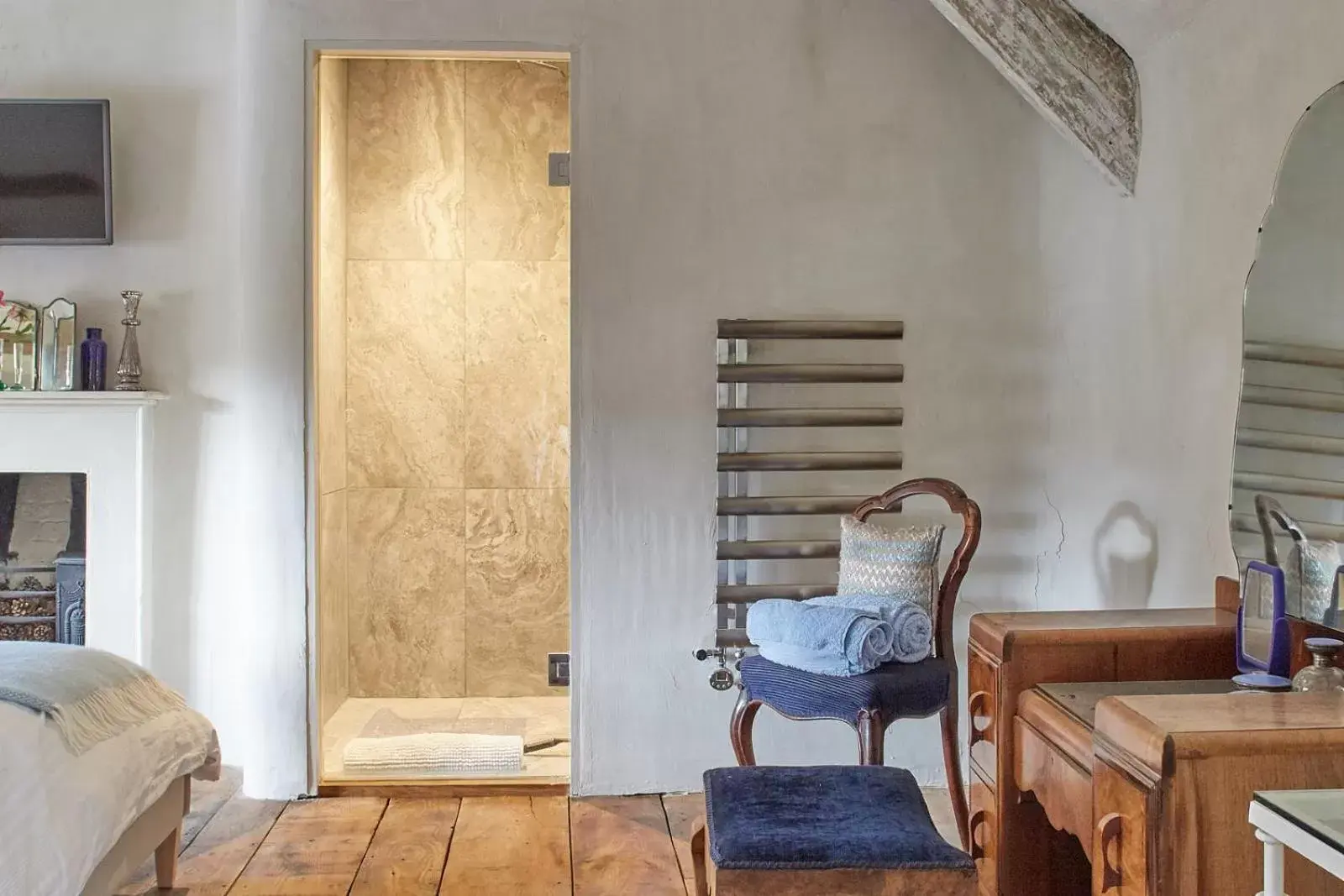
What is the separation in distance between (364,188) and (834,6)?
1.92 meters

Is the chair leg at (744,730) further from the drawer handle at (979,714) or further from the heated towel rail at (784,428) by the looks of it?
the drawer handle at (979,714)

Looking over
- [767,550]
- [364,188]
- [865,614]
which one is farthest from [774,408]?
[364,188]

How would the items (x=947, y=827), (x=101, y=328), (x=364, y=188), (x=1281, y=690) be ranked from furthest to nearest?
(x=364, y=188) → (x=101, y=328) → (x=947, y=827) → (x=1281, y=690)

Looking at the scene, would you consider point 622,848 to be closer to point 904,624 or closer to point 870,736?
point 870,736

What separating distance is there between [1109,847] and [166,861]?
6.53 ft

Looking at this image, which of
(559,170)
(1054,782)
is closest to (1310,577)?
(1054,782)

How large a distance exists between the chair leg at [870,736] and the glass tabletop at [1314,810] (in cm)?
126

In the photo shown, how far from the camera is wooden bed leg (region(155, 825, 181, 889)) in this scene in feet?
8.10

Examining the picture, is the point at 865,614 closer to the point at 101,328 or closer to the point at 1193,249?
the point at 1193,249

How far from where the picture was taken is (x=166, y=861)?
8.13 feet

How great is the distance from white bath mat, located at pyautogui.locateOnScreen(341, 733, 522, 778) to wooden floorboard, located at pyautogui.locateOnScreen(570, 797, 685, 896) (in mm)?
295

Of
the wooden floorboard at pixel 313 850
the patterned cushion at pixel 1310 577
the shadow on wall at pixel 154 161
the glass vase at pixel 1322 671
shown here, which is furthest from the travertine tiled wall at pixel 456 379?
the glass vase at pixel 1322 671

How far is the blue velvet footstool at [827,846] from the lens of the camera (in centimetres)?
162

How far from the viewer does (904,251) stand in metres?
3.26
